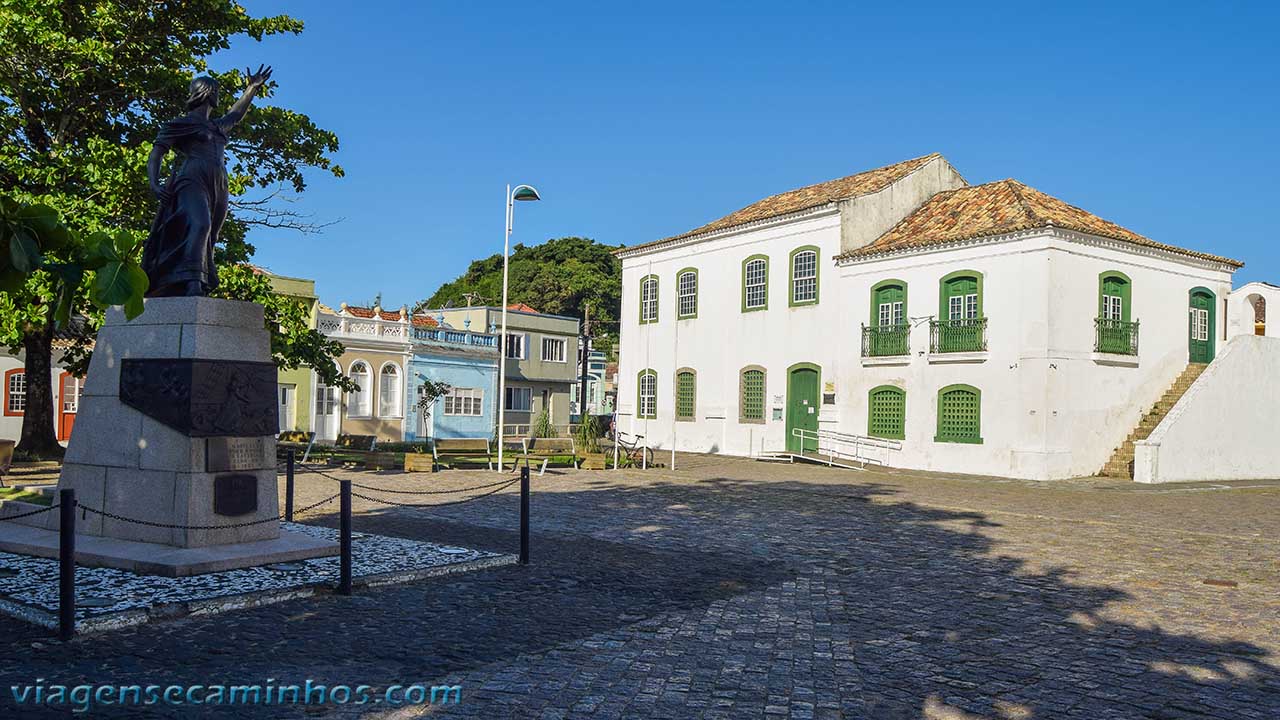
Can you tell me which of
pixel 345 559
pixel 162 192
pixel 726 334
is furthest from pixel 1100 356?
pixel 162 192

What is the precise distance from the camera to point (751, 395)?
30.5 meters

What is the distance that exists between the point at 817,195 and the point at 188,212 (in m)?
24.8

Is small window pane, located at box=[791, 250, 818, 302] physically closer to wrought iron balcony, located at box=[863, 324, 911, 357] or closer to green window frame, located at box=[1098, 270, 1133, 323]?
wrought iron balcony, located at box=[863, 324, 911, 357]

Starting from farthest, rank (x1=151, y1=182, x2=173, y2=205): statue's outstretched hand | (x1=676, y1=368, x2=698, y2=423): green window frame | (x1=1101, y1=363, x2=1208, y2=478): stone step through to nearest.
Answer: (x1=676, y1=368, x2=698, y2=423): green window frame < (x1=1101, y1=363, x2=1208, y2=478): stone step < (x1=151, y1=182, x2=173, y2=205): statue's outstretched hand

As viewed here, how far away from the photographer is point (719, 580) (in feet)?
28.3

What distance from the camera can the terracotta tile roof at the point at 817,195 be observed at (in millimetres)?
29000

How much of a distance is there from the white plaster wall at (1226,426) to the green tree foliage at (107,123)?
1848 centimetres

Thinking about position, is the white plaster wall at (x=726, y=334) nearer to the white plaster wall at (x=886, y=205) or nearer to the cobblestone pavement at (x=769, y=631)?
the white plaster wall at (x=886, y=205)

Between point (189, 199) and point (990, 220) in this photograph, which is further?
point (990, 220)

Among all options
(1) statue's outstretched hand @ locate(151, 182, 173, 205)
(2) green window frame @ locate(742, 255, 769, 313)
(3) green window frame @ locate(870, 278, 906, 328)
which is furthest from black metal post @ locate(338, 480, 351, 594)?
(2) green window frame @ locate(742, 255, 769, 313)

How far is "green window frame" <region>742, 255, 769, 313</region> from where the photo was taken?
30.2 metres

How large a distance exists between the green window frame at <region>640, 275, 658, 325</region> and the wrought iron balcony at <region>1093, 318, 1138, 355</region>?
14513 millimetres

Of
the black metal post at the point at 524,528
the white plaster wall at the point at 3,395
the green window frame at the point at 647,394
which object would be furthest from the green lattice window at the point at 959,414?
the white plaster wall at the point at 3,395

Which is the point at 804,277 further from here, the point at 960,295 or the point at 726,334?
the point at 960,295
